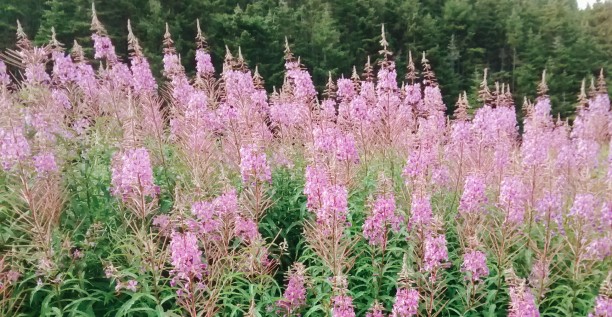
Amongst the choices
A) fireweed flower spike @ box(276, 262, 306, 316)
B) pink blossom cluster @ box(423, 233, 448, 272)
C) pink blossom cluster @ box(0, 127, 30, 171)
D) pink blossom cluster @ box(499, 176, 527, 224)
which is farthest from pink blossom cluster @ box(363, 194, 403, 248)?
pink blossom cluster @ box(0, 127, 30, 171)

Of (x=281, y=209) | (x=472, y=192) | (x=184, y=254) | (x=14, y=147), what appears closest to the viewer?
(x=184, y=254)

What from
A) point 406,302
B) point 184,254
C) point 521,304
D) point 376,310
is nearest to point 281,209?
point 376,310

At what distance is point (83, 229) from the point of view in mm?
5188

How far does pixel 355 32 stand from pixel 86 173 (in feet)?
105

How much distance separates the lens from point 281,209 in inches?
238

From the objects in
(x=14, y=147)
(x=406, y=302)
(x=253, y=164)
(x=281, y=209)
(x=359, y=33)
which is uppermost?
(x=359, y=33)

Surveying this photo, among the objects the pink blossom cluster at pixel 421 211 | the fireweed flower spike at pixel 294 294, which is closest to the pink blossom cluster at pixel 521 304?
the pink blossom cluster at pixel 421 211

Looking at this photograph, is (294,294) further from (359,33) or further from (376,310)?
(359,33)

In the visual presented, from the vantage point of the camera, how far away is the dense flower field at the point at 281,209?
4.26 metres

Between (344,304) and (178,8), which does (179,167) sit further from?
(178,8)

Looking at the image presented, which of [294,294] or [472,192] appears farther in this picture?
[472,192]

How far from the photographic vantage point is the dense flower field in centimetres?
426

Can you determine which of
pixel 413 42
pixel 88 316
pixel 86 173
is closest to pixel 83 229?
pixel 86 173

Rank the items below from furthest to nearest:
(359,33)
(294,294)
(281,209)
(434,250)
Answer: (359,33)
(281,209)
(294,294)
(434,250)
